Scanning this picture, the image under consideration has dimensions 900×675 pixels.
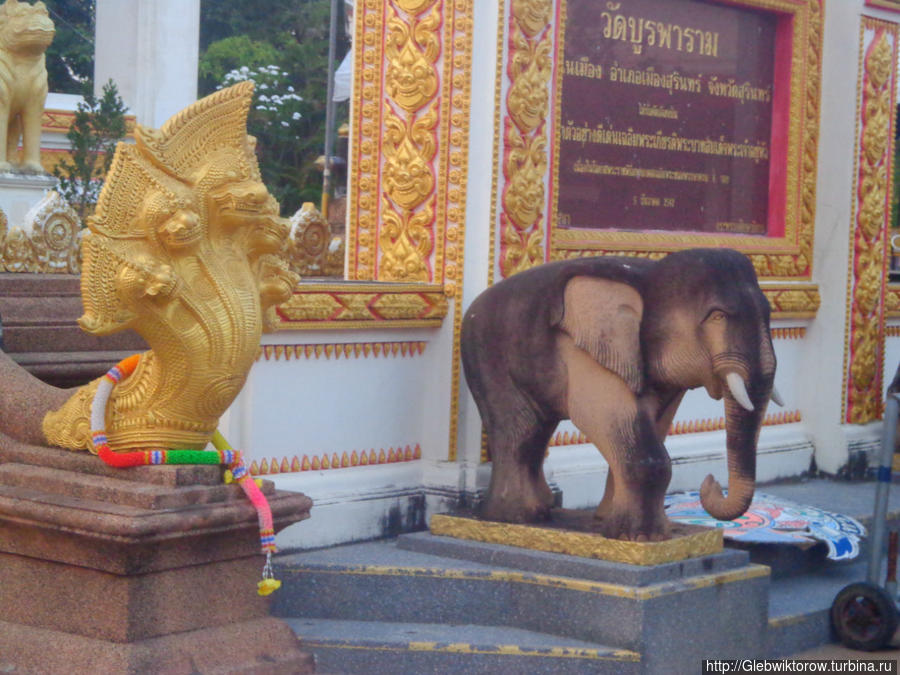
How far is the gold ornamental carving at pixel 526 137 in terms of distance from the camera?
21.4ft

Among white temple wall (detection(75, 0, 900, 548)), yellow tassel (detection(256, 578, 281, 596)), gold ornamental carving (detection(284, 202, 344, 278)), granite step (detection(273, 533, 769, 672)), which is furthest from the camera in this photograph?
gold ornamental carving (detection(284, 202, 344, 278))

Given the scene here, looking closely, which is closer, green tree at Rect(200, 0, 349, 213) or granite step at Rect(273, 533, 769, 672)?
granite step at Rect(273, 533, 769, 672)

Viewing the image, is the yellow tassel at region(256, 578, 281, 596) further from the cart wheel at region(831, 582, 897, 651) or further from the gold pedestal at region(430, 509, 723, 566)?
the cart wheel at region(831, 582, 897, 651)

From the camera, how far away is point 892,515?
296 inches

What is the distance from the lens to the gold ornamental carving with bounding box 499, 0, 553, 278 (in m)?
6.54

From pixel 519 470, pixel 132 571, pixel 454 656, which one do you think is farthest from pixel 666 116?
pixel 132 571

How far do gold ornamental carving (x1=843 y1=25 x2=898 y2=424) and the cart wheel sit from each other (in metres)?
2.58

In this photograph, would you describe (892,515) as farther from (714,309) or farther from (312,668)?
(312,668)

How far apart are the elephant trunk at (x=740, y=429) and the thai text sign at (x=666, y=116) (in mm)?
1753

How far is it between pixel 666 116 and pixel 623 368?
2.32 m

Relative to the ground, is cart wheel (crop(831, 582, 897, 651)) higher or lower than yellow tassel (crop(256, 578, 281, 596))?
lower

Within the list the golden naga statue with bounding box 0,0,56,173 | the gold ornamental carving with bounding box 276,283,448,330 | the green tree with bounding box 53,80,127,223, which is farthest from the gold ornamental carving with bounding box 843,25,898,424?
the golden naga statue with bounding box 0,0,56,173

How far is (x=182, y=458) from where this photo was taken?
4438 millimetres

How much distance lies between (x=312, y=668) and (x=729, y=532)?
232 cm
